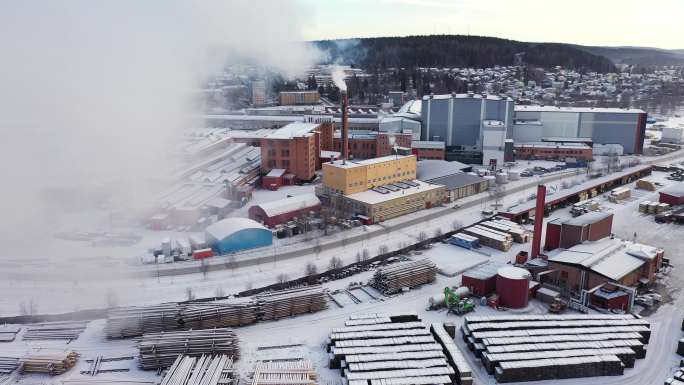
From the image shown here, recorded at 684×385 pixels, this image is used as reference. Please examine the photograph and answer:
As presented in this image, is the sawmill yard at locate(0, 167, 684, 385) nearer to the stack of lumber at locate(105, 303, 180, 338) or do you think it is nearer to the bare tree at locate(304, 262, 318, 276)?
the stack of lumber at locate(105, 303, 180, 338)

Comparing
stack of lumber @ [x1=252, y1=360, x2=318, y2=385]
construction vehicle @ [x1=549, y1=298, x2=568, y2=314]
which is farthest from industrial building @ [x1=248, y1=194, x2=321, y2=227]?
construction vehicle @ [x1=549, y1=298, x2=568, y2=314]

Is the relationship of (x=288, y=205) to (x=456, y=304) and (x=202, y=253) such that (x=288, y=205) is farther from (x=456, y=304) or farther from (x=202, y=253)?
(x=456, y=304)

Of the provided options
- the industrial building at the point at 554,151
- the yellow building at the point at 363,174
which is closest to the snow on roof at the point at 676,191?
the industrial building at the point at 554,151

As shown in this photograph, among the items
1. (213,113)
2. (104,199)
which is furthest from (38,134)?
(213,113)

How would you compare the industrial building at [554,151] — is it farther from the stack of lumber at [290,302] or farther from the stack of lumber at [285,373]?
the stack of lumber at [285,373]

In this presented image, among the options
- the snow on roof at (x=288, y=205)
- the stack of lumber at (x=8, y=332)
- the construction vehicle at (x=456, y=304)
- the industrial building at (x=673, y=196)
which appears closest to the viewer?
the stack of lumber at (x=8, y=332)
